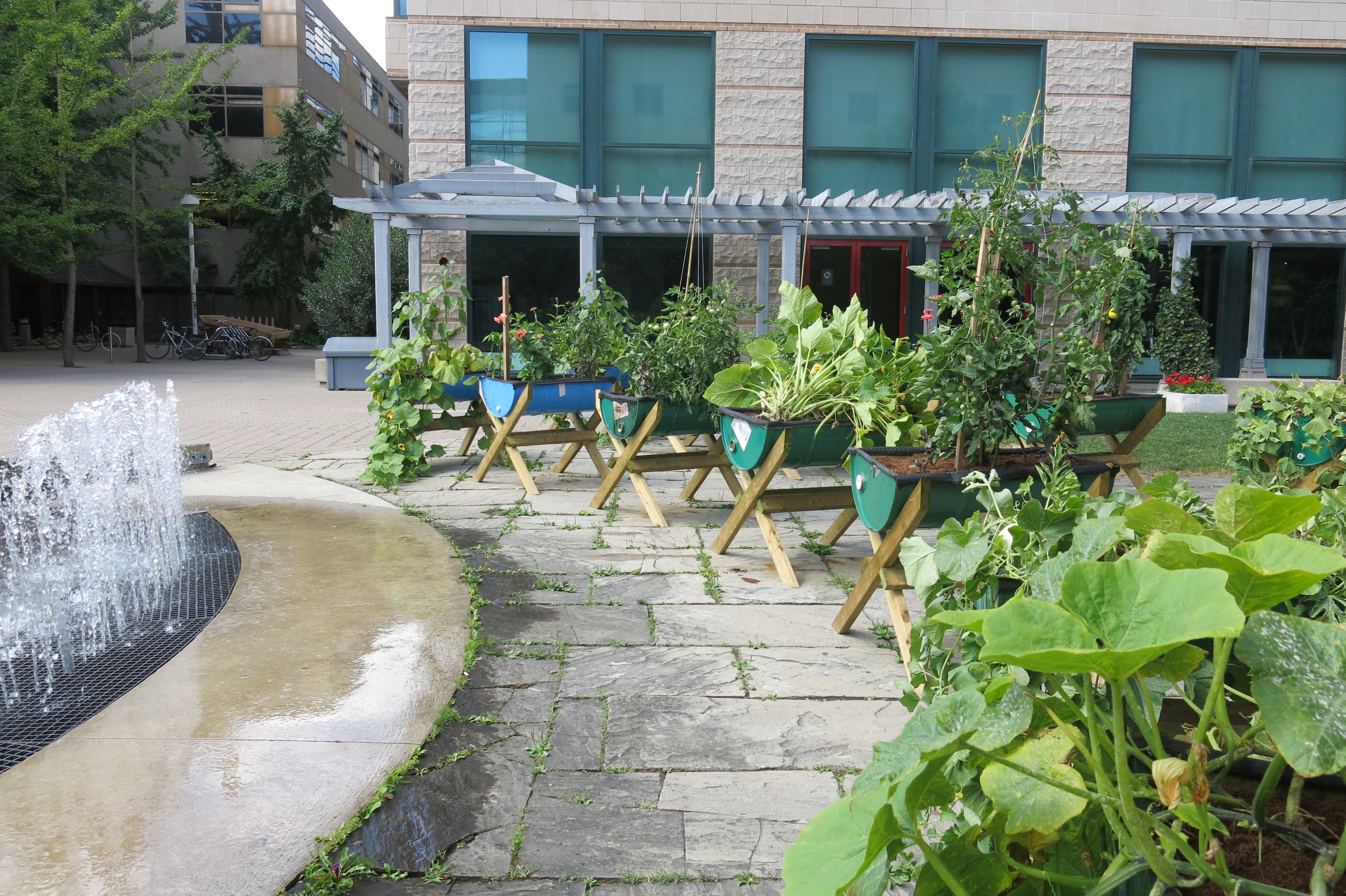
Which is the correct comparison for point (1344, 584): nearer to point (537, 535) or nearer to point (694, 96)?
point (537, 535)

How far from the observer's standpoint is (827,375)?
4.84 metres

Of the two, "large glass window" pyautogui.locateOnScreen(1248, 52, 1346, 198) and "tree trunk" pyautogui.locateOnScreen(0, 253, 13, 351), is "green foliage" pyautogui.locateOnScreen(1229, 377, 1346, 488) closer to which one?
"large glass window" pyautogui.locateOnScreen(1248, 52, 1346, 198)

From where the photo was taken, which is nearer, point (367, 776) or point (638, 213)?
point (367, 776)

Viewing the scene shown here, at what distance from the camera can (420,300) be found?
7.86m

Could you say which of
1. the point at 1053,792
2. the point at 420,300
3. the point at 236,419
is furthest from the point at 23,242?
the point at 1053,792

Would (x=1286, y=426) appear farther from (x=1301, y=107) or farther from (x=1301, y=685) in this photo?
→ (x=1301, y=107)

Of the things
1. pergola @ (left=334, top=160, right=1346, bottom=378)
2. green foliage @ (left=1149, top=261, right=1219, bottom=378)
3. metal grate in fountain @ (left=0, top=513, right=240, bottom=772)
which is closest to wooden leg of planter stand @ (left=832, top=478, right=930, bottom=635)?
metal grate in fountain @ (left=0, top=513, right=240, bottom=772)

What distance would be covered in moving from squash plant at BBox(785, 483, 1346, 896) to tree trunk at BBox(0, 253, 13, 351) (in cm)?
2932

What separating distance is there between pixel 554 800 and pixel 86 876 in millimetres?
1020

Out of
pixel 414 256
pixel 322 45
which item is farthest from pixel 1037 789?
pixel 322 45

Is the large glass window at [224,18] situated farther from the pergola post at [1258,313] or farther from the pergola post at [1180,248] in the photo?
the pergola post at [1258,313]

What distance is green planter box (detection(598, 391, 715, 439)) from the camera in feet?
19.0

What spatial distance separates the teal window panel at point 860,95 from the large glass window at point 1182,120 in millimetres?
3317

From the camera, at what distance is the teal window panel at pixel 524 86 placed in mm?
14352
